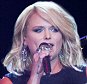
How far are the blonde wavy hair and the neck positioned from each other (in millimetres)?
27

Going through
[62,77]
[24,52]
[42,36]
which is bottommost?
[62,77]

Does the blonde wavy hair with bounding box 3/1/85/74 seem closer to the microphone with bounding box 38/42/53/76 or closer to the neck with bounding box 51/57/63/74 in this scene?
the neck with bounding box 51/57/63/74

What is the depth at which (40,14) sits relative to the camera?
139 centimetres

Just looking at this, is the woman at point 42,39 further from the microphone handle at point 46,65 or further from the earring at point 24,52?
the microphone handle at point 46,65

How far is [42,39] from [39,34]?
54 mm

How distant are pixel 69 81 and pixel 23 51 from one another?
12.5 inches

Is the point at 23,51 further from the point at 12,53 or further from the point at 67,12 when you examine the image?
the point at 67,12

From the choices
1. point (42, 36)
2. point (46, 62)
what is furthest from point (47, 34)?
point (46, 62)

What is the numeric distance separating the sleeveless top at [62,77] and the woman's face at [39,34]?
14 centimetres

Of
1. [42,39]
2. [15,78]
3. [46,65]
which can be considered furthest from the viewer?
[15,78]

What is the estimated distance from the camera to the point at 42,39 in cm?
134

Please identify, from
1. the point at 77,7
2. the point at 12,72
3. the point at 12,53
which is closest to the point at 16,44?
the point at 12,53

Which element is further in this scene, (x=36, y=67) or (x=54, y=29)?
(x=54, y=29)

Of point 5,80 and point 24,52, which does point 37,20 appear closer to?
point 24,52
